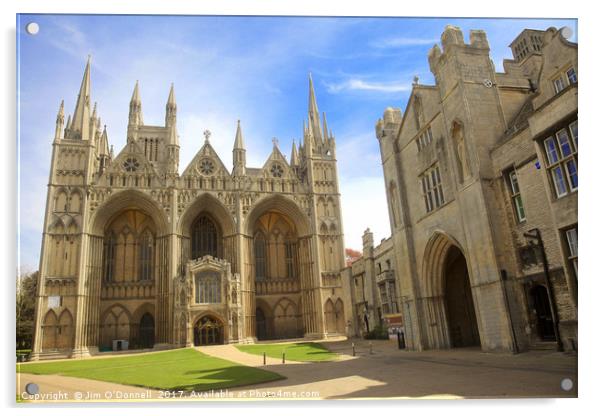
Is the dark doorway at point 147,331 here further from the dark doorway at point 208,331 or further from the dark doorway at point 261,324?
the dark doorway at point 261,324

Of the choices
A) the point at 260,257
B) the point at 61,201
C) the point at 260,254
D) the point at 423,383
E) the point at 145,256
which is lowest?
the point at 423,383

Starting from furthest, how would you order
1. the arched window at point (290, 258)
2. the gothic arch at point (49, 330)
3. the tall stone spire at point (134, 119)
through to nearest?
1. the tall stone spire at point (134, 119)
2. the arched window at point (290, 258)
3. the gothic arch at point (49, 330)

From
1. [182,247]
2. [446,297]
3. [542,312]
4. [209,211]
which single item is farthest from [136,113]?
[542,312]

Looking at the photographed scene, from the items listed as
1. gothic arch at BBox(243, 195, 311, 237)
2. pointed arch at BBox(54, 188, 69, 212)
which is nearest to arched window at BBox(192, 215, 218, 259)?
gothic arch at BBox(243, 195, 311, 237)

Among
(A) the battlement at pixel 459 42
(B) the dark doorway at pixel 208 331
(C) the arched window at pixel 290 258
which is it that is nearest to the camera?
(A) the battlement at pixel 459 42

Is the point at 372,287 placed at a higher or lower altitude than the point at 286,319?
higher

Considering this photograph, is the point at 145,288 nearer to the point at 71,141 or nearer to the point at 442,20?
the point at 71,141

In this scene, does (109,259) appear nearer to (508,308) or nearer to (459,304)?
(459,304)

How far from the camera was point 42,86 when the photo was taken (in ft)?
32.8

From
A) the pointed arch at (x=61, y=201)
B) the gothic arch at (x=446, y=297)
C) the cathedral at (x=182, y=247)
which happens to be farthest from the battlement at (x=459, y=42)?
the pointed arch at (x=61, y=201)

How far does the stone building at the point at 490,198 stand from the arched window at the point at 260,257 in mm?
23675

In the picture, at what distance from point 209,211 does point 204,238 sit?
2761 millimetres

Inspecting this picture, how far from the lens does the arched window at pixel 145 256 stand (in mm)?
39000

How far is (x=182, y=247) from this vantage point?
125 ft
